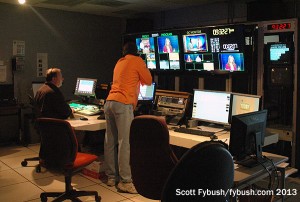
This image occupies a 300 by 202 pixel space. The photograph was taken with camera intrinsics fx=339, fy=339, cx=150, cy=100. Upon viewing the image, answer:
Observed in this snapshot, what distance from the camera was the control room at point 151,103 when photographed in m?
2.54

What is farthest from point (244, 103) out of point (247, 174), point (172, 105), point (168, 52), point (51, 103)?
point (168, 52)

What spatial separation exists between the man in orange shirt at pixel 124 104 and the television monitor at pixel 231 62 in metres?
1.50

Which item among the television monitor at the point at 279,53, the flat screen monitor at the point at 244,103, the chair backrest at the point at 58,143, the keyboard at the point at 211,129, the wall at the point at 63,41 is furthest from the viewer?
the wall at the point at 63,41

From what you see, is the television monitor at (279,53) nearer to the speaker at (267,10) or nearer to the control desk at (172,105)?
the speaker at (267,10)

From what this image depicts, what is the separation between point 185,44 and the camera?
17.3 feet

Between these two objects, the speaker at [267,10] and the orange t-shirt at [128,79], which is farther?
the speaker at [267,10]

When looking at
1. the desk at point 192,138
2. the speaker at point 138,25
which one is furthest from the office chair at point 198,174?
the speaker at point 138,25

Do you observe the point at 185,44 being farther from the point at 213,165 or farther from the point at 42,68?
the point at 213,165

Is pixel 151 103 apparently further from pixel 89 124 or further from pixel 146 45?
pixel 146 45

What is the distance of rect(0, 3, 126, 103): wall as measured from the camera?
6121 millimetres

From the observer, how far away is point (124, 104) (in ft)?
12.1

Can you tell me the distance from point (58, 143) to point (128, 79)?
41.5 inches

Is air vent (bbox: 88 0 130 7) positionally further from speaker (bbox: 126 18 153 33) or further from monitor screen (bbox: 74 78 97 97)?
monitor screen (bbox: 74 78 97 97)

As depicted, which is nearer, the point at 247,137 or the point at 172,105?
the point at 247,137
